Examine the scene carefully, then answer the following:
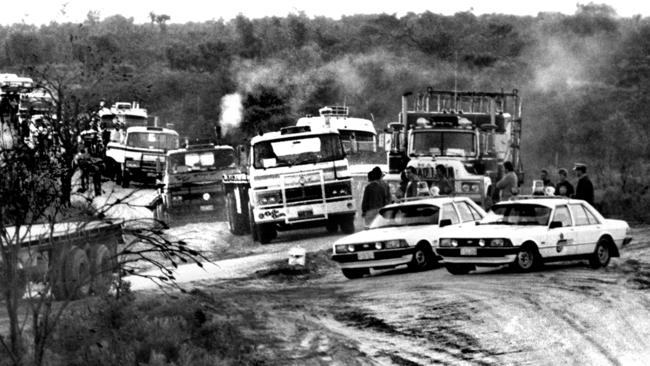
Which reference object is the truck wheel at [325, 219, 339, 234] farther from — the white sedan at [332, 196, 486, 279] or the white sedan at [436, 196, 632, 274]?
the white sedan at [436, 196, 632, 274]

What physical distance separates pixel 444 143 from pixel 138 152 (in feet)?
51.8

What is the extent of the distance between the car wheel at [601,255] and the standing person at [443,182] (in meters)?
7.02

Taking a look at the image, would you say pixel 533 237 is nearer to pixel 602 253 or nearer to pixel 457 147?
pixel 602 253

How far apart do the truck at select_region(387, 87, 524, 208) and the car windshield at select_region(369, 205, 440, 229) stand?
6.09 metres

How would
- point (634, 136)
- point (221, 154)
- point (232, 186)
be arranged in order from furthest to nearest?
point (634, 136), point (221, 154), point (232, 186)

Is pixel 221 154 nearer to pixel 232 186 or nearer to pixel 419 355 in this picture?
pixel 232 186

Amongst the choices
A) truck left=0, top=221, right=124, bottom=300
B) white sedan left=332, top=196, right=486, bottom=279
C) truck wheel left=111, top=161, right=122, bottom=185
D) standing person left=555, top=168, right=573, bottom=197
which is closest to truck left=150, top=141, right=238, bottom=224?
truck wheel left=111, top=161, right=122, bottom=185

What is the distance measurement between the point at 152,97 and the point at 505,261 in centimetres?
6095

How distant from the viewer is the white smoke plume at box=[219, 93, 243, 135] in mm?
63959

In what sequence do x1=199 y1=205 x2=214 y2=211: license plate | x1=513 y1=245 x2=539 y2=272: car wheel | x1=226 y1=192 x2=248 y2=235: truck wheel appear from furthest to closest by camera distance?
1. x1=199 y1=205 x2=214 y2=211: license plate
2. x1=226 y1=192 x2=248 y2=235: truck wheel
3. x1=513 y1=245 x2=539 y2=272: car wheel

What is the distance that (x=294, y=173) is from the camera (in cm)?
2936

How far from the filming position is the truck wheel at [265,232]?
3019cm

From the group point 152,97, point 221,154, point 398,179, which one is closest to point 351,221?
point 398,179

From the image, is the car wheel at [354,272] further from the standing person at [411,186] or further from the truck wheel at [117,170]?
the truck wheel at [117,170]
